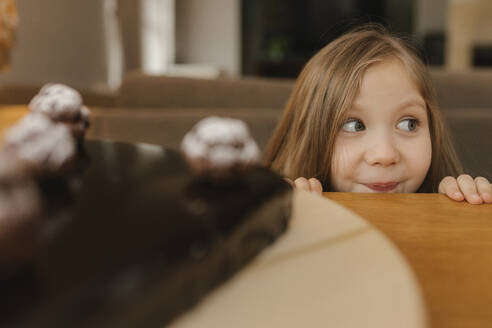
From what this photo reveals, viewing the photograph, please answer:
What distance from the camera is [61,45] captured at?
349cm

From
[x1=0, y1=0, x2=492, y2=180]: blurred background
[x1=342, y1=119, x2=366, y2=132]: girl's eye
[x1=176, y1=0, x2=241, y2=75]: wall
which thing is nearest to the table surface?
[x1=342, y1=119, x2=366, y2=132]: girl's eye

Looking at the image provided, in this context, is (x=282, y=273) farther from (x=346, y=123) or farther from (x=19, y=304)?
(x=346, y=123)

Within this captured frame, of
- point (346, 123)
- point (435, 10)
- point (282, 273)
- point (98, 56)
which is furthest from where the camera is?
point (435, 10)

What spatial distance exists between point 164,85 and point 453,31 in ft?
17.5

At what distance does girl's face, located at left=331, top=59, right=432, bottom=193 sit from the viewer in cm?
99

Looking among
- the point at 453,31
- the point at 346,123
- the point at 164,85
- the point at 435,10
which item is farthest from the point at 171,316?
the point at 435,10

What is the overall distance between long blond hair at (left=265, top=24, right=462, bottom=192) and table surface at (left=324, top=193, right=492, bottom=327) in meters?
0.42

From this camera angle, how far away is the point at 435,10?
22.1ft

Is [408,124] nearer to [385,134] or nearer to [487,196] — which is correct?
[385,134]

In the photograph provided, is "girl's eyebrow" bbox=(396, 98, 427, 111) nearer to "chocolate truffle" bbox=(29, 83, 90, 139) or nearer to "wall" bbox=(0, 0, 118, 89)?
"chocolate truffle" bbox=(29, 83, 90, 139)

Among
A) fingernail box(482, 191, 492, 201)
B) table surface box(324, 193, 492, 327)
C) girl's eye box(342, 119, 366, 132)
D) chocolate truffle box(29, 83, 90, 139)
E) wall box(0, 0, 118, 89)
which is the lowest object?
fingernail box(482, 191, 492, 201)

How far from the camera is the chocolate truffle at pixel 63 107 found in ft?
1.55

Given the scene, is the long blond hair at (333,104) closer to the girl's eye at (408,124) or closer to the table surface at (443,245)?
the girl's eye at (408,124)

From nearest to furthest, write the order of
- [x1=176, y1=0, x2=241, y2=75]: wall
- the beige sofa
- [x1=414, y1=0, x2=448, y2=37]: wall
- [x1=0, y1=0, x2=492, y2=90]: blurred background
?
the beige sofa, [x1=0, y1=0, x2=492, y2=90]: blurred background, [x1=414, y1=0, x2=448, y2=37]: wall, [x1=176, y1=0, x2=241, y2=75]: wall
